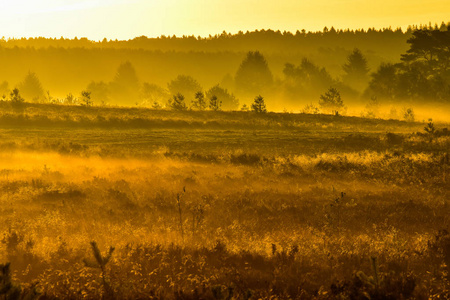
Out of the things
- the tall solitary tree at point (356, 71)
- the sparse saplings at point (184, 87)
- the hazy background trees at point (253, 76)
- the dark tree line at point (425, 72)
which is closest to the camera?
the dark tree line at point (425, 72)

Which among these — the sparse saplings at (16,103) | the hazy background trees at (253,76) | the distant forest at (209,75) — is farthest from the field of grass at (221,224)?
the hazy background trees at (253,76)

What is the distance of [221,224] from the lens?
11594 mm

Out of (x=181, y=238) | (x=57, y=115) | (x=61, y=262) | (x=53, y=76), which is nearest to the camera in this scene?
(x=61, y=262)

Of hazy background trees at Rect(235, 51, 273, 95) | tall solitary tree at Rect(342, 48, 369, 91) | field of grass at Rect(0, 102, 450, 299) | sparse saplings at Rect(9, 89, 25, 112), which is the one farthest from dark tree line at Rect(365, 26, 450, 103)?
sparse saplings at Rect(9, 89, 25, 112)

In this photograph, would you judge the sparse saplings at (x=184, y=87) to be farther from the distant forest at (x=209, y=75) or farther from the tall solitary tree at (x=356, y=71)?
the tall solitary tree at (x=356, y=71)

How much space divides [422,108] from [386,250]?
7663 centimetres

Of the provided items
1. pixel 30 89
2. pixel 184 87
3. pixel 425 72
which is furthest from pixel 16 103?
pixel 184 87

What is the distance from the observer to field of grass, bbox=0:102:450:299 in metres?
6.72

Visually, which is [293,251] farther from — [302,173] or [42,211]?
[302,173]

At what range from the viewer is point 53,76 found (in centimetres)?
15925

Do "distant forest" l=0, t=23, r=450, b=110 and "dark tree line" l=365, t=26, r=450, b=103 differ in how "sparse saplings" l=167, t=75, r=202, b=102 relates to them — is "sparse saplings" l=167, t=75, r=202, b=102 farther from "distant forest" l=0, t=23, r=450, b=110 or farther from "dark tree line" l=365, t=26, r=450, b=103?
"dark tree line" l=365, t=26, r=450, b=103

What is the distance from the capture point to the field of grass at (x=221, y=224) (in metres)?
6.72

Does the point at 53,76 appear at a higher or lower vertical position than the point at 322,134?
higher

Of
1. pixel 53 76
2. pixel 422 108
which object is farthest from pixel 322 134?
pixel 53 76
